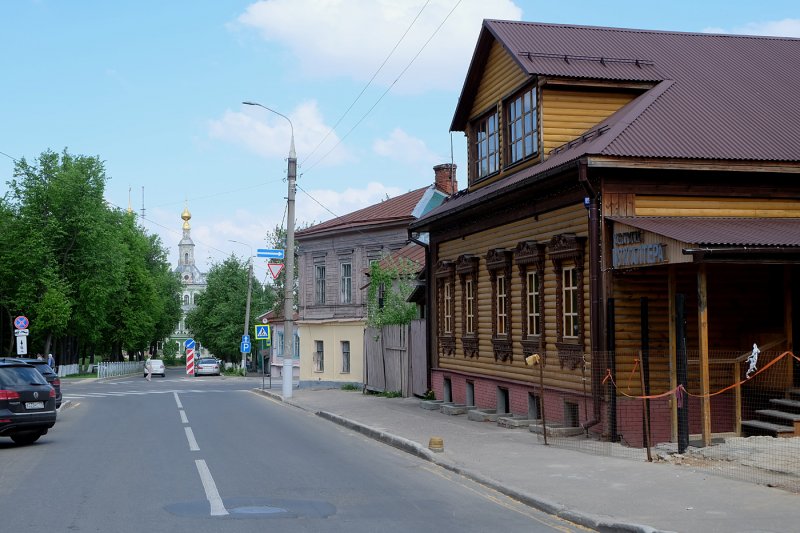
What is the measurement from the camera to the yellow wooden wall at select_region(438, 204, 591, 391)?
17.5m

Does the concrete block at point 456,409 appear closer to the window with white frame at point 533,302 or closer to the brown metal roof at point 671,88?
the window with white frame at point 533,302

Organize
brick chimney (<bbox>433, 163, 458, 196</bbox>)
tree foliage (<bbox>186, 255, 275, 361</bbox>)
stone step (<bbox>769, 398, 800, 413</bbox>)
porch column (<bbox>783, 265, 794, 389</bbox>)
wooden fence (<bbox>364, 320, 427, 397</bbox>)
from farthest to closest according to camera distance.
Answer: tree foliage (<bbox>186, 255, 275, 361</bbox>), brick chimney (<bbox>433, 163, 458, 196</bbox>), wooden fence (<bbox>364, 320, 427, 397</bbox>), porch column (<bbox>783, 265, 794, 389</bbox>), stone step (<bbox>769, 398, 800, 413</bbox>)

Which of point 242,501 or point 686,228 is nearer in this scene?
point 242,501

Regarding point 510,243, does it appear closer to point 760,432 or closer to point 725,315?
point 725,315

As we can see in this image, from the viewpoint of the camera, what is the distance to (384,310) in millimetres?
32656

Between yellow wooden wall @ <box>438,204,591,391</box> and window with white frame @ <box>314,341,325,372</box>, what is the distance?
20840 millimetres

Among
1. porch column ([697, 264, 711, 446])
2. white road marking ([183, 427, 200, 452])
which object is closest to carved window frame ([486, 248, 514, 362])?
porch column ([697, 264, 711, 446])

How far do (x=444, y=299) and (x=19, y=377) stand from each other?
12785 millimetres

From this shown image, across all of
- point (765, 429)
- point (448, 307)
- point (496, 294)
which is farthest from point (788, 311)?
point (448, 307)

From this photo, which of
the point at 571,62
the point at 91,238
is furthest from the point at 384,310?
the point at 91,238

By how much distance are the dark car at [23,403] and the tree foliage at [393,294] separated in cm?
1519

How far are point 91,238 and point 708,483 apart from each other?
61.8m

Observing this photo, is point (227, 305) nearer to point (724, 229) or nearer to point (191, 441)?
point (191, 441)

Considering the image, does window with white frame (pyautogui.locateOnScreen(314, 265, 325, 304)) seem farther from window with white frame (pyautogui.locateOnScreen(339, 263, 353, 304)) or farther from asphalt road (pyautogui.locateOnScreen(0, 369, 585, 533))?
asphalt road (pyautogui.locateOnScreen(0, 369, 585, 533))
